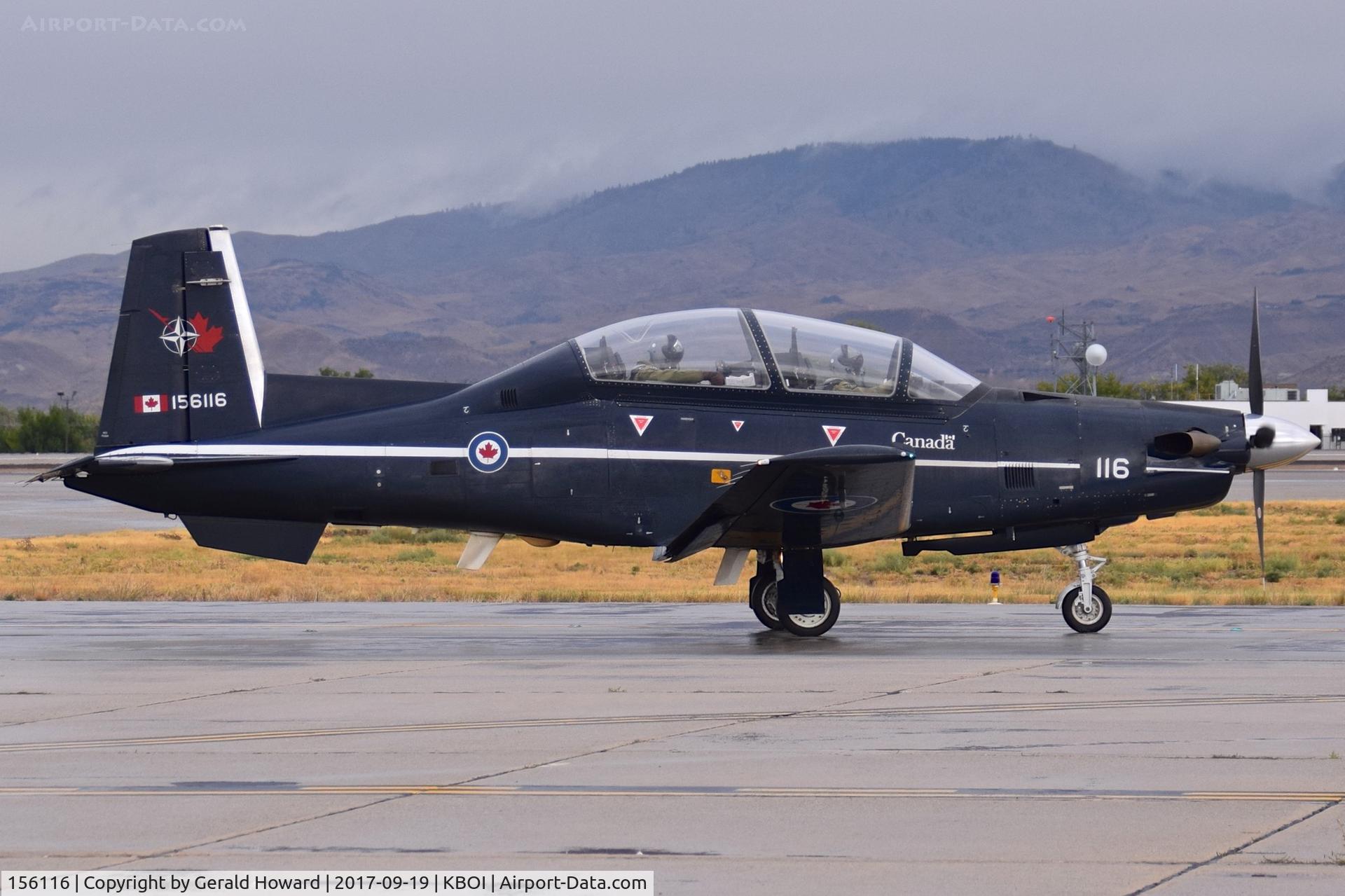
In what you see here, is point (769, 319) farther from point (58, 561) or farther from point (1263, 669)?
point (58, 561)

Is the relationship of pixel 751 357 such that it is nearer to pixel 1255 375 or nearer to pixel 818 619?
pixel 818 619

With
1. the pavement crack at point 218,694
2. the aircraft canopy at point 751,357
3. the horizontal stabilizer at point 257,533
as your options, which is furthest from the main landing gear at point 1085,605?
the horizontal stabilizer at point 257,533

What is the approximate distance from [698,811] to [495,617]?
10487 mm

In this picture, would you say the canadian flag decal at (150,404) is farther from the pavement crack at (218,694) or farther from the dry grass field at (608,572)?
→ the dry grass field at (608,572)

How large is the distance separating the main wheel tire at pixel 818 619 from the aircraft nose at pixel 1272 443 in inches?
158

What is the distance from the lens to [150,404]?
14172mm

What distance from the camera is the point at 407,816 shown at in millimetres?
7102

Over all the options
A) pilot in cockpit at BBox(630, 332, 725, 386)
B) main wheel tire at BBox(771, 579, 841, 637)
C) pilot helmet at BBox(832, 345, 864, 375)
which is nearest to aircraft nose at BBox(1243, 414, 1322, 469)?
pilot helmet at BBox(832, 345, 864, 375)

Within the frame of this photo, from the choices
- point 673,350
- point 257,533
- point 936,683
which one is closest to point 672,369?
point 673,350

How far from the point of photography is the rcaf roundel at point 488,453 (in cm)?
1366

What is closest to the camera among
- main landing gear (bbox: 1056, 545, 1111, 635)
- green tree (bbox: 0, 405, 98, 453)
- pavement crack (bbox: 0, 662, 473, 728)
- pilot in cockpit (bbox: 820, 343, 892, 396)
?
pavement crack (bbox: 0, 662, 473, 728)

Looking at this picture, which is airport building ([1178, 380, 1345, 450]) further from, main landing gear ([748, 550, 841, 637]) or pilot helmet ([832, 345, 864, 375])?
pilot helmet ([832, 345, 864, 375])

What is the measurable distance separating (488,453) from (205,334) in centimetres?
306

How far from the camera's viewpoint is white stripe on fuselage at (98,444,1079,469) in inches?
535
